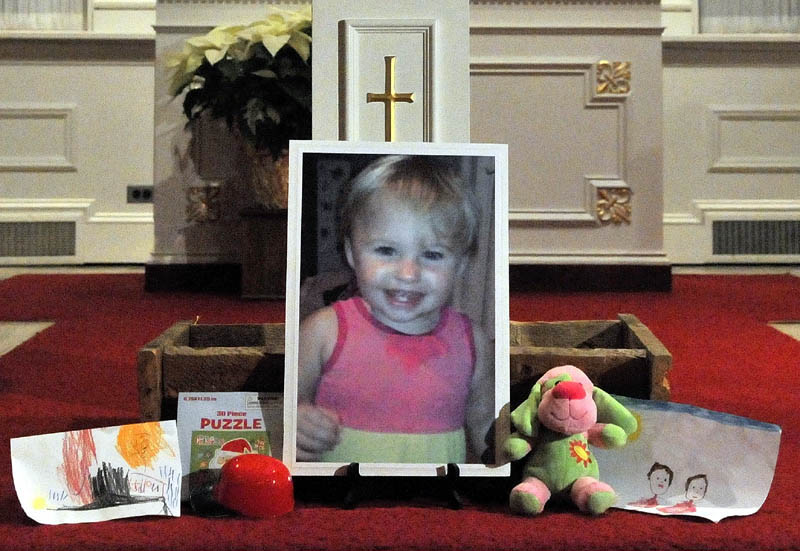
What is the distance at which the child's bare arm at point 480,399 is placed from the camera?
1.13m

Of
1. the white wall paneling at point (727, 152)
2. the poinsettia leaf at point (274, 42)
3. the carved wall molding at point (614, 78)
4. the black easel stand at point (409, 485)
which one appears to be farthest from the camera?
the white wall paneling at point (727, 152)

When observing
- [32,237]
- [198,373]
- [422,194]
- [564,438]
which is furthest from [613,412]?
[32,237]

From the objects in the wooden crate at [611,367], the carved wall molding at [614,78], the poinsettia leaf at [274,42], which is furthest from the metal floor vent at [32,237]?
the wooden crate at [611,367]

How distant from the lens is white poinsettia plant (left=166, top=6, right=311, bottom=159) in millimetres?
2916

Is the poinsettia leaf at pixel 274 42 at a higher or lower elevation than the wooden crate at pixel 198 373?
higher

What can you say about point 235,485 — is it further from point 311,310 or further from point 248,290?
point 248,290

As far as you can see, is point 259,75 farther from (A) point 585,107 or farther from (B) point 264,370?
(B) point 264,370

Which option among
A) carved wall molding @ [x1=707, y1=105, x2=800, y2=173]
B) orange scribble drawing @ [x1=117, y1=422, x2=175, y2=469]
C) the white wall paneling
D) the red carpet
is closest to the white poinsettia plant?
the red carpet

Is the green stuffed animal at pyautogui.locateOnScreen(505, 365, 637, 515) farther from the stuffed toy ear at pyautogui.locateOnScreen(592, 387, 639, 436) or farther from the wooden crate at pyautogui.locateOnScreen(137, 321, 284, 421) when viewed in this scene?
the wooden crate at pyautogui.locateOnScreen(137, 321, 284, 421)

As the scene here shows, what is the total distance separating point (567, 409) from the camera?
1.09 meters

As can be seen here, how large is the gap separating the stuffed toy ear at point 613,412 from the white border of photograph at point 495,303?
0.10 m

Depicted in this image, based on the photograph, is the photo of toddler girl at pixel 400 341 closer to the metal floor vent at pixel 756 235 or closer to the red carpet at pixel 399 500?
the red carpet at pixel 399 500

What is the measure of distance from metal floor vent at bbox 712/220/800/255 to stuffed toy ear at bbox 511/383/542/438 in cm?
358

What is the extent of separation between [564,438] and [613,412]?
2.5 inches
